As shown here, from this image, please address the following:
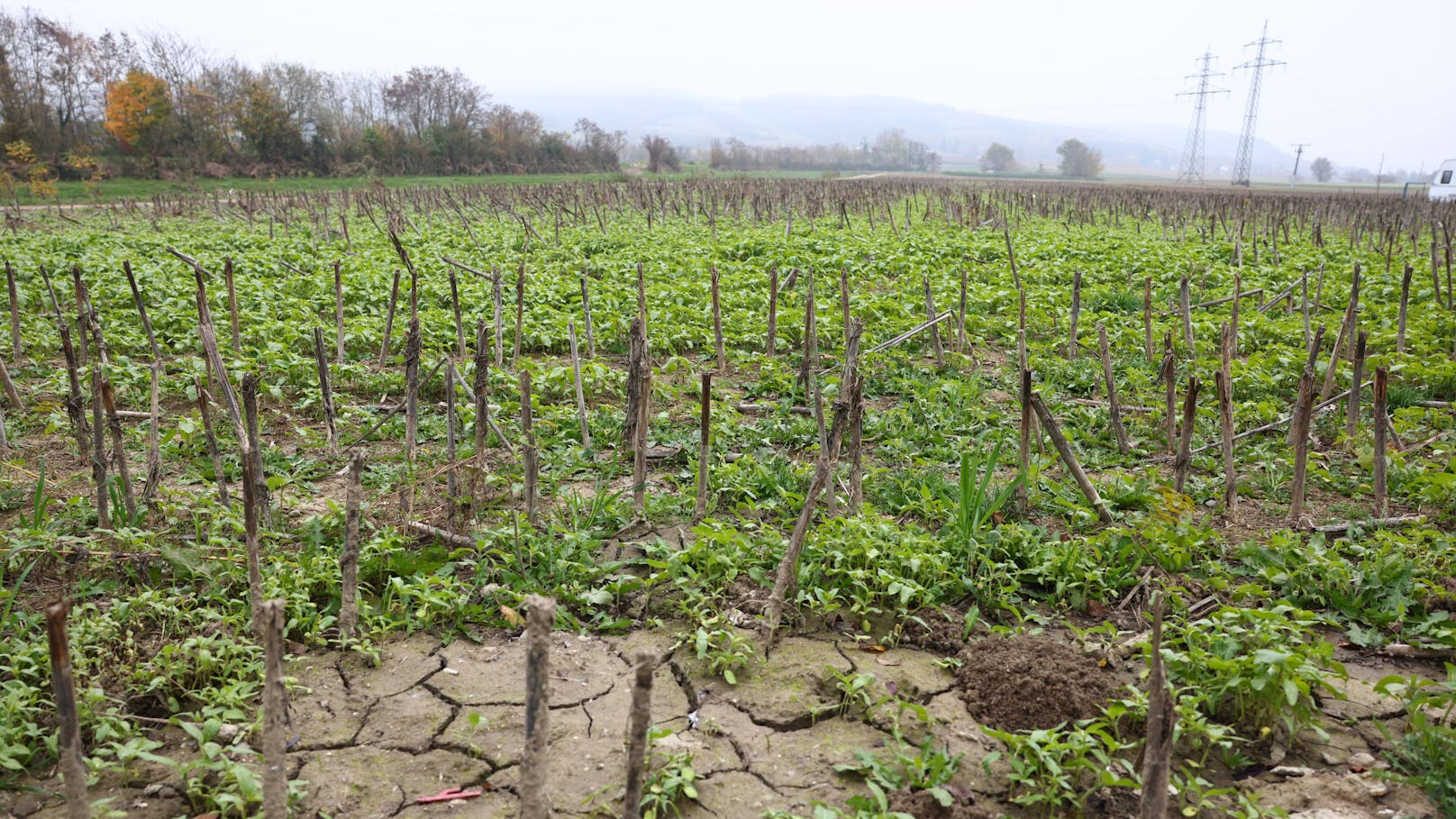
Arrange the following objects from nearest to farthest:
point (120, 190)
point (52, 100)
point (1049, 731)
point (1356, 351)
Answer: point (1049, 731)
point (1356, 351)
point (120, 190)
point (52, 100)

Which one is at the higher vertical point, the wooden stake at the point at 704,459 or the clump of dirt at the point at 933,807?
the wooden stake at the point at 704,459

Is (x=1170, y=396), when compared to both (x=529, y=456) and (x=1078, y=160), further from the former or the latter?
(x=1078, y=160)

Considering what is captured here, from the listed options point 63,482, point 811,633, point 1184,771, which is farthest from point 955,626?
point 63,482

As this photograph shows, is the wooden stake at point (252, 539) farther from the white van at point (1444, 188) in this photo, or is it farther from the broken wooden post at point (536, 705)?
the white van at point (1444, 188)

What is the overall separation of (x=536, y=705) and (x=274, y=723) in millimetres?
716

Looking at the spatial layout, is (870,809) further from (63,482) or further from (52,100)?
(52,100)

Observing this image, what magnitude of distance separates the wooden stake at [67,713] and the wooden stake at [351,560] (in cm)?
118

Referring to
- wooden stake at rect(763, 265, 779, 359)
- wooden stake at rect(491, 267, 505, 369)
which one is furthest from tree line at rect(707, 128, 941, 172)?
wooden stake at rect(491, 267, 505, 369)

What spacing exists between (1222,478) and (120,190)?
141 ft

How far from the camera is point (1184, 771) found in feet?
8.16

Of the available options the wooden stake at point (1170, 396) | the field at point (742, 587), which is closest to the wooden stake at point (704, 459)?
the field at point (742, 587)

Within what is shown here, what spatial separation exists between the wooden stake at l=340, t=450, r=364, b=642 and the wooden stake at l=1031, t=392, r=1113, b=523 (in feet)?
Result: 9.79

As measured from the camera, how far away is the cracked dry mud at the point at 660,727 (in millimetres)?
2541

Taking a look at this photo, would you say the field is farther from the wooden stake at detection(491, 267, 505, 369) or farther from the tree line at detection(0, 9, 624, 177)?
the tree line at detection(0, 9, 624, 177)
